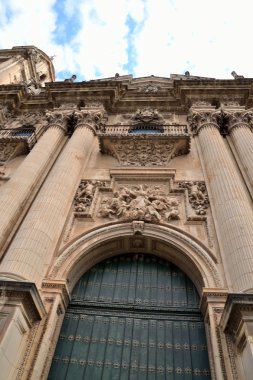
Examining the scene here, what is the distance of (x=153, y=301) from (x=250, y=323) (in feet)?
9.08

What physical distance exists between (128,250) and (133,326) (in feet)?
7.02

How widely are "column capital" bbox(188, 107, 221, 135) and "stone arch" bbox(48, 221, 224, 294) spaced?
5482mm

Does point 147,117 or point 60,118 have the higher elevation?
point 147,117

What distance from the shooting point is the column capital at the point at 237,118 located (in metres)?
11.6

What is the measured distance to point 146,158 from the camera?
1134cm

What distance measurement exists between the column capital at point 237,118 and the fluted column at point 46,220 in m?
5.62

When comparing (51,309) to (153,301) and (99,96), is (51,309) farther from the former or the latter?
(99,96)

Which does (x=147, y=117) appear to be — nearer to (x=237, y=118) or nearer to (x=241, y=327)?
(x=237, y=118)

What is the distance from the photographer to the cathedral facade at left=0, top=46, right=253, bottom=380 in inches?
227

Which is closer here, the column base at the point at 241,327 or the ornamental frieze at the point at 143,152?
the column base at the point at 241,327

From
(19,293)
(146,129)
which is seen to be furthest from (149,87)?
(19,293)

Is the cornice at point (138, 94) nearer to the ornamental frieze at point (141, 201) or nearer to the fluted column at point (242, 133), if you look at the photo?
the fluted column at point (242, 133)

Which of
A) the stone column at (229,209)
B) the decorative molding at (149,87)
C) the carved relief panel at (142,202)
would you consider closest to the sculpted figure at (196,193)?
the carved relief panel at (142,202)

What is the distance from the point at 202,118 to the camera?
40.2ft
